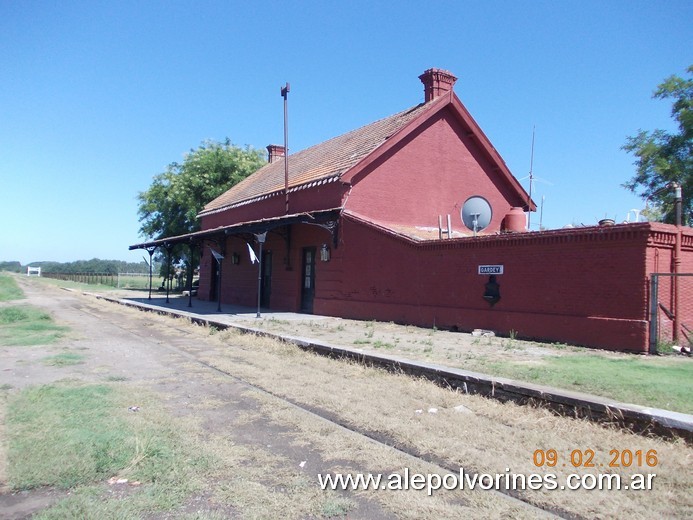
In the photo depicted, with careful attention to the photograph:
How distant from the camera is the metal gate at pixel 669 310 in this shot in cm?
899

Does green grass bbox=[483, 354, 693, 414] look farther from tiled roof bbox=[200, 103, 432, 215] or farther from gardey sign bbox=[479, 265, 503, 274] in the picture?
tiled roof bbox=[200, 103, 432, 215]

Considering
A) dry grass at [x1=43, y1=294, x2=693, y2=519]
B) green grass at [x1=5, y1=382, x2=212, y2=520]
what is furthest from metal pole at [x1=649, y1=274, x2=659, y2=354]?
green grass at [x1=5, y1=382, x2=212, y2=520]

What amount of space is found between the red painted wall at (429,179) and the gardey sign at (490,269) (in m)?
5.63

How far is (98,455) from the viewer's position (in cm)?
425

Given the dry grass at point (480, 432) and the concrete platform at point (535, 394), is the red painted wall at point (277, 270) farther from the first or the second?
the dry grass at point (480, 432)

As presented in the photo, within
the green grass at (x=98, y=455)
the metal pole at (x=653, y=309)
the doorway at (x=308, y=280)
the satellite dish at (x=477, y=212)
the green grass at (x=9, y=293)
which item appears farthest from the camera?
the green grass at (x=9, y=293)

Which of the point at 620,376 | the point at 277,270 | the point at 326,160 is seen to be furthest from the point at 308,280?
the point at 620,376

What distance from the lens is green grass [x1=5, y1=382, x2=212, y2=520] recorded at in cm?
354

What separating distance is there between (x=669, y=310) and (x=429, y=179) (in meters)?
10.3

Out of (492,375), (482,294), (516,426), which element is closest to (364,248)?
(482,294)

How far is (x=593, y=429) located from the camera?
5.14 meters

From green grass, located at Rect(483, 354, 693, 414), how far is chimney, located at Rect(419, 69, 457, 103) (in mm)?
12816

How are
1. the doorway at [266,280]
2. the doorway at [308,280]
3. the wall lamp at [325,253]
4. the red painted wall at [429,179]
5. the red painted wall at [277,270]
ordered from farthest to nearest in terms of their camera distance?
the doorway at [266,280]
the doorway at [308,280]
the red painted wall at [277,270]
the red painted wall at [429,179]
the wall lamp at [325,253]

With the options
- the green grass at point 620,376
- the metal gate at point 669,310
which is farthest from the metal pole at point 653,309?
the green grass at point 620,376
